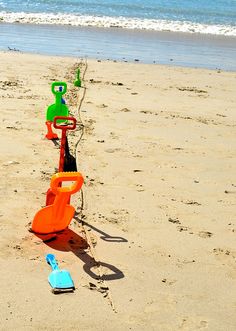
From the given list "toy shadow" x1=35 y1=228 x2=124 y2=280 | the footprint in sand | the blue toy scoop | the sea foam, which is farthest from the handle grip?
the sea foam

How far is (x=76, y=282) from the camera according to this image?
11.1ft

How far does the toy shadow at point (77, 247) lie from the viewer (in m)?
3.52

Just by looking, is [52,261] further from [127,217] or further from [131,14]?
[131,14]

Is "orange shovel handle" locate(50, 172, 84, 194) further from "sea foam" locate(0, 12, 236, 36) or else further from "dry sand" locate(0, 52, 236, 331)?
"sea foam" locate(0, 12, 236, 36)

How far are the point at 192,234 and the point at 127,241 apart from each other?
0.57 m

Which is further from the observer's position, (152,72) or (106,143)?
(152,72)

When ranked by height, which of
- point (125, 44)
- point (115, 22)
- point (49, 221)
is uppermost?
point (115, 22)

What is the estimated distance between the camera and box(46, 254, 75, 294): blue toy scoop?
326cm

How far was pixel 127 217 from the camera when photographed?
4371 millimetres

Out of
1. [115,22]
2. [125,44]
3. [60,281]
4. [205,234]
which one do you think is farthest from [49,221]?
[115,22]

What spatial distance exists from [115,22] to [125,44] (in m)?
5.64

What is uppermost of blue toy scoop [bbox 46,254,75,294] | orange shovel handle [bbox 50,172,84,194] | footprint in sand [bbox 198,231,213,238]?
orange shovel handle [bbox 50,172,84,194]

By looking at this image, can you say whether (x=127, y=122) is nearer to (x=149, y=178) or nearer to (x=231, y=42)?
(x=149, y=178)

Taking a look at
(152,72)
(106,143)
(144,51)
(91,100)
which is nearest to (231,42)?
(144,51)
